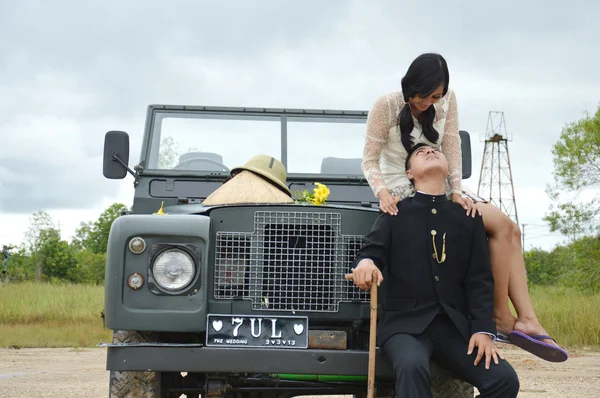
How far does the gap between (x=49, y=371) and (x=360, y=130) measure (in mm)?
5215

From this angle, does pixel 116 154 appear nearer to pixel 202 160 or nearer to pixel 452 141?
pixel 202 160

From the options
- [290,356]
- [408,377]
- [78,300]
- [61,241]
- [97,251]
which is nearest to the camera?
[408,377]

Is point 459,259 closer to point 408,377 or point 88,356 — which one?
point 408,377

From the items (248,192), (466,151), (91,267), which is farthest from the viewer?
(91,267)

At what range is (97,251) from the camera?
5744cm

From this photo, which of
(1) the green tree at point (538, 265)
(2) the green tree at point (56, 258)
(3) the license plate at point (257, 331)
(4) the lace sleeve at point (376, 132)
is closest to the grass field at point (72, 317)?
(4) the lace sleeve at point (376, 132)

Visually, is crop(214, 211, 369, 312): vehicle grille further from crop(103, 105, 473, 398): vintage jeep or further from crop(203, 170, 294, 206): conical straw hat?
crop(203, 170, 294, 206): conical straw hat

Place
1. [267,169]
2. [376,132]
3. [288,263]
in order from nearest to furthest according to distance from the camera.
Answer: [288,263]
[376,132]
[267,169]

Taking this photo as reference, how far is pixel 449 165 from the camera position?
14.1 feet

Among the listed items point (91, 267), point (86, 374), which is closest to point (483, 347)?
point (86, 374)

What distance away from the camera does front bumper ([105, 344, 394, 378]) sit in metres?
3.76

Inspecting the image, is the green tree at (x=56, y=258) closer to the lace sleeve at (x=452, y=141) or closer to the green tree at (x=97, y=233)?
the green tree at (x=97, y=233)

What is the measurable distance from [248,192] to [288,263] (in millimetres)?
858

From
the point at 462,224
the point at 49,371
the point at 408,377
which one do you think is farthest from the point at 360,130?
the point at 49,371
